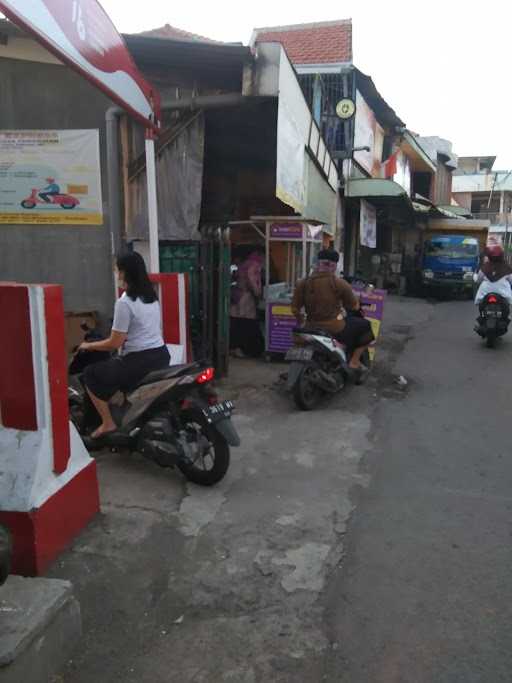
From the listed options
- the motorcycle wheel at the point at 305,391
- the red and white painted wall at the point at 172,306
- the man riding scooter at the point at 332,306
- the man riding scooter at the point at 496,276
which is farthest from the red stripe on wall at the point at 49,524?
the man riding scooter at the point at 496,276

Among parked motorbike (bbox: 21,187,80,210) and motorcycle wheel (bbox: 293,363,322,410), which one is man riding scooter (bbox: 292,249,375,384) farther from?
parked motorbike (bbox: 21,187,80,210)

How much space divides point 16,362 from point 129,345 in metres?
1.44

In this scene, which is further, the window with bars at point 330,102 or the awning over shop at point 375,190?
the awning over shop at point 375,190

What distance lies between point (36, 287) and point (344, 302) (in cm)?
429

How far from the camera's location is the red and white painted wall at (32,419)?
2.80 metres

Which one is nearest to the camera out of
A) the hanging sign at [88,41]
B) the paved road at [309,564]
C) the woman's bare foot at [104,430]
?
the paved road at [309,564]

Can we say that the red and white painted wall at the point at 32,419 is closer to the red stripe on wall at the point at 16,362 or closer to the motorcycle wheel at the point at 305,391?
the red stripe on wall at the point at 16,362

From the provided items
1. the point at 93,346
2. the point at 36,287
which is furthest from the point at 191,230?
the point at 36,287

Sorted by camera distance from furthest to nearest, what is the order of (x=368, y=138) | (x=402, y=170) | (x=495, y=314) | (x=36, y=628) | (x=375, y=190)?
(x=402, y=170) → (x=368, y=138) → (x=375, y=190) → (x=495, y=314) → (x=36, y=628)

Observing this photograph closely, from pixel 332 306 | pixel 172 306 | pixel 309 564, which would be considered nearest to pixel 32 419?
pixel 309 564

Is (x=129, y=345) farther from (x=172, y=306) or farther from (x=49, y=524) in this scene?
(x=49, y=524)

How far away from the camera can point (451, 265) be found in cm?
1992

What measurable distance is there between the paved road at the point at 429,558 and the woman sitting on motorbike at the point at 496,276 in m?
3.94

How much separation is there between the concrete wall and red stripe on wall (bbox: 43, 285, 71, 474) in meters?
3.93
